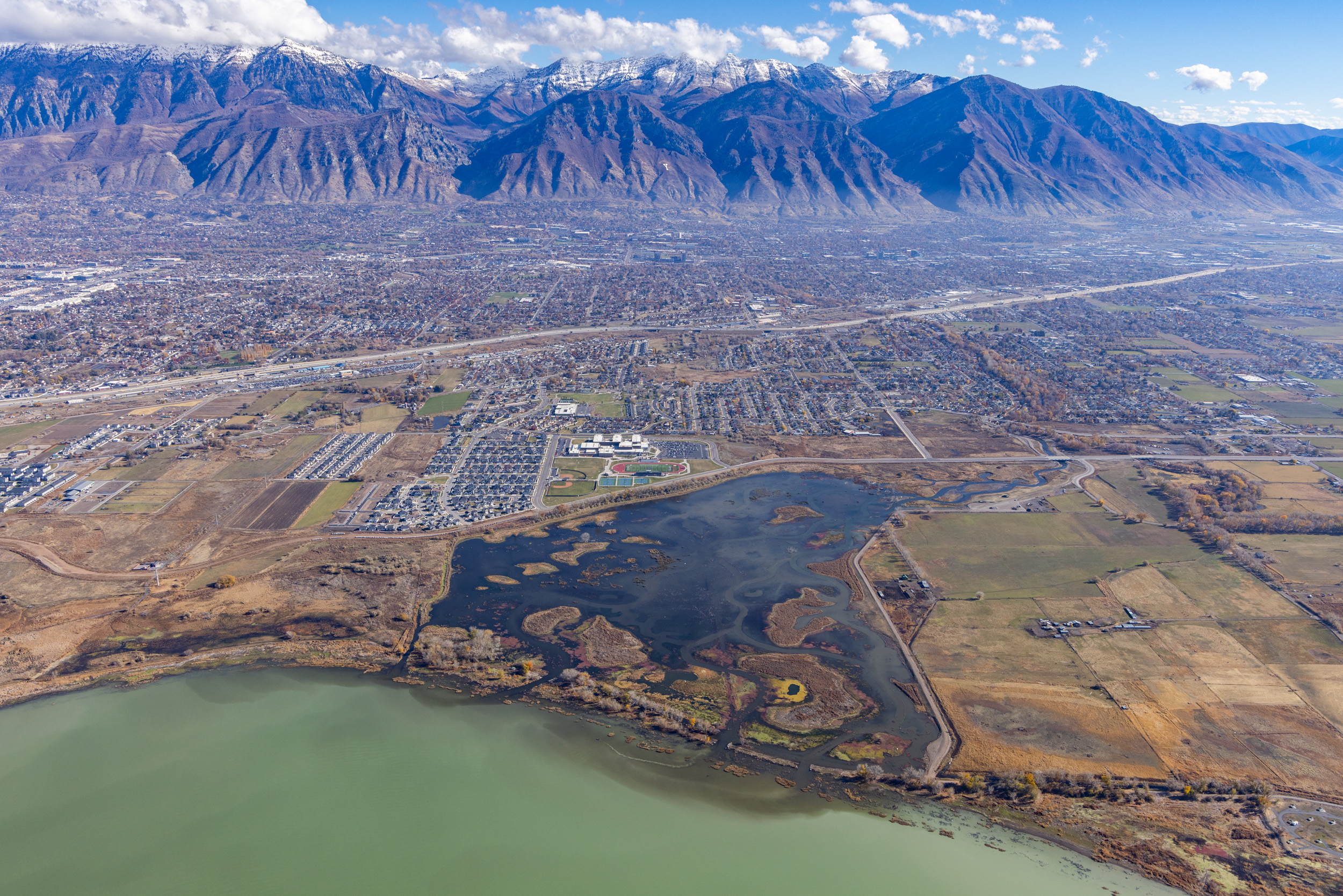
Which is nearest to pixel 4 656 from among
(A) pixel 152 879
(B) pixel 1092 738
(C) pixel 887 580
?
(A) pixel 152 879

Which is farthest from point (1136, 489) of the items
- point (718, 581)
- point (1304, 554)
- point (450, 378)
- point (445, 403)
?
point (450, 378)

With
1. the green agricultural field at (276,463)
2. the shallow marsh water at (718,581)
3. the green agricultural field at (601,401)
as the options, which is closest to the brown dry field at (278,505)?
the green agricultural field at (276,463)

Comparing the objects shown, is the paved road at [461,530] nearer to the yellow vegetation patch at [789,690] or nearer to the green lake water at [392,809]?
the green lake water at [392,809]

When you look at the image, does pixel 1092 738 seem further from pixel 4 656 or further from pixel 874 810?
pixel 4 656

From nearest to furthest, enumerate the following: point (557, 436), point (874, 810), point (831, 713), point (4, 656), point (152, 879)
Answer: point (152, 879)
point (874, 810)
point (831, 713)
point (4, 656)
point (557, 436)

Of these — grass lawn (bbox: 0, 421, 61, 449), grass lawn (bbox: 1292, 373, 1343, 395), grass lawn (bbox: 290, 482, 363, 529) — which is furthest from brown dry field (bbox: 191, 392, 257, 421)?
grass lawn (bbox: 1292, 373, 1343, 395)

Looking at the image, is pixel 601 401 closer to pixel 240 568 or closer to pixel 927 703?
pixel 240 568

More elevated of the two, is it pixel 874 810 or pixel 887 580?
pixel 887 580

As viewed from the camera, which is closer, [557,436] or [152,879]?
[152,879]
